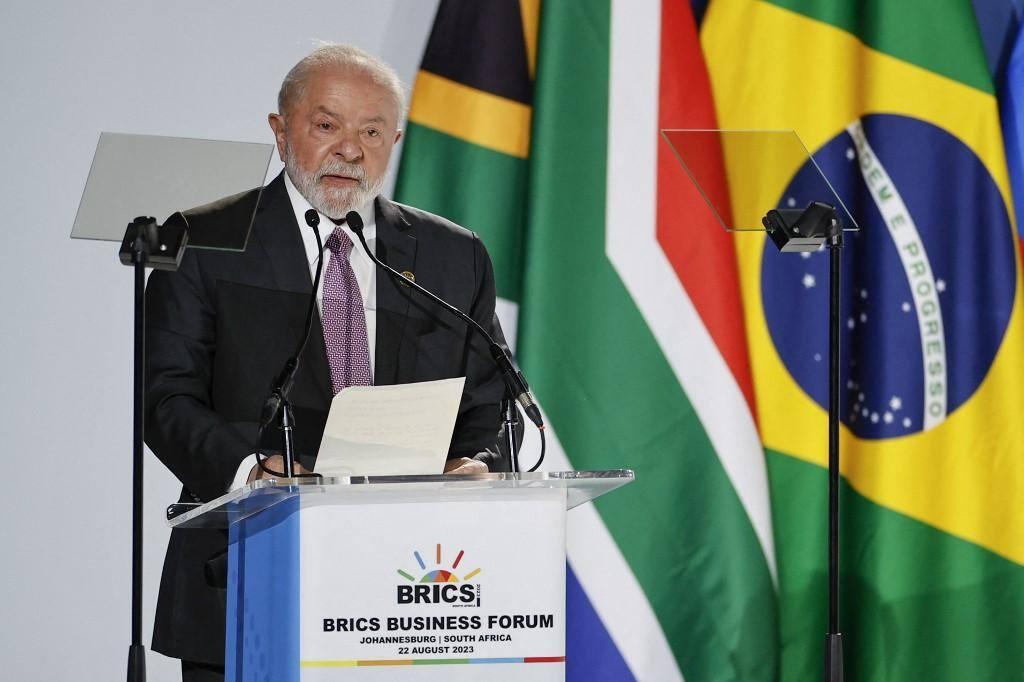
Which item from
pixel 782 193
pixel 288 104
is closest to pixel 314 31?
pixel 288 104

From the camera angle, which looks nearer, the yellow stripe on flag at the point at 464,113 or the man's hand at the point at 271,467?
the man's hand at the point at 271,467

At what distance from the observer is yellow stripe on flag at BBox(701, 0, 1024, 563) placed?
311 cm

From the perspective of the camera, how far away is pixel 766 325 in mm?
3205

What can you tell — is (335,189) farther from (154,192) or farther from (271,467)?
(271,467)

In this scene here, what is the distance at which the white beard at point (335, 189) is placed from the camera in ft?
7.79

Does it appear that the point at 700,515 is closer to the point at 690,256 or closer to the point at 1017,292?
the point at 690,256

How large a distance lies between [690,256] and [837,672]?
1.25 m

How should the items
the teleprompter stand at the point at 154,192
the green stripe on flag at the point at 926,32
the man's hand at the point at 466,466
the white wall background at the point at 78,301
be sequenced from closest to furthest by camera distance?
the man's hand at the point at 466,466
the teleprompter stand at the point at 154,192
the white wall background at the point at 78,301
the green stripe on flag at the point at 926,32

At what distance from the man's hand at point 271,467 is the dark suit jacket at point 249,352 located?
0.13 meters

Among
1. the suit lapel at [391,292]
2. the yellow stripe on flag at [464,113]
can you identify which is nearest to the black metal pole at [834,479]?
the suit lapel at [391,292]

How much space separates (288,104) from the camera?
96.7 inches

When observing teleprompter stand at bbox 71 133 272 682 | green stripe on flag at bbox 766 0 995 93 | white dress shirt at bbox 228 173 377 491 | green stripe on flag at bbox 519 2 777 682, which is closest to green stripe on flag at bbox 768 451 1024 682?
green stripe on flag at bbox 519 2 777 682

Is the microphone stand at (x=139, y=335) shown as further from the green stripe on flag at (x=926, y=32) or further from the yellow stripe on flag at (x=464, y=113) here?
the green stripe on flag at (x=926, y=32)

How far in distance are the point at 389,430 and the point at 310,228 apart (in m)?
0.90
